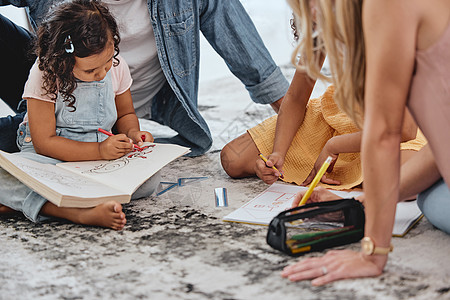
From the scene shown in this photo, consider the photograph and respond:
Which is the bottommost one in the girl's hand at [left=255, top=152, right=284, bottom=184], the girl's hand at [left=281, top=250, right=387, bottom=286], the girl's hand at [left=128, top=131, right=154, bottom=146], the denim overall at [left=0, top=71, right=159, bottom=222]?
the girl's hand at [left=281, top=250, right=387, bottom=286]

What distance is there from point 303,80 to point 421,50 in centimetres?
58

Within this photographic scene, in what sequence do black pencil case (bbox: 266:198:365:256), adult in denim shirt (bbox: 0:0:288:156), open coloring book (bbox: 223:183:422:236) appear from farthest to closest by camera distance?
adult in denim shirt (bbox: 0:0:288:156)
open coloring book (bbox: 223:183:422:236)
black pencil case (bbox: 266:198:365:256)

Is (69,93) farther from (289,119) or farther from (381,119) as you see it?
(381,119)

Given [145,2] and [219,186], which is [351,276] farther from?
[145,2]

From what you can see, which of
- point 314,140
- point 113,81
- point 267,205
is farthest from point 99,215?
point 314,140

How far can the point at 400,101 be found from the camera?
836 millimetres

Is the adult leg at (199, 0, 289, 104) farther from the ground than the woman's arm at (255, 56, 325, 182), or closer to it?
farther from the ground

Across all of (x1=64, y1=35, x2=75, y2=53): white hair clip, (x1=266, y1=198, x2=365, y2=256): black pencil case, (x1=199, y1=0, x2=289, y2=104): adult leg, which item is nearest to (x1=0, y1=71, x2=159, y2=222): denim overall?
(x1=64, y1=35, x2=75, y2=53): white hair clip

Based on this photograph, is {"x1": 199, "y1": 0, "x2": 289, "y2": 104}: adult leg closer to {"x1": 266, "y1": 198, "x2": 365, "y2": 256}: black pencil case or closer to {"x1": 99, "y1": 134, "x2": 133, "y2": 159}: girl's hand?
{"x1": 99, "y1": 134, "x2": 133, "y2": 159}: girl's hand

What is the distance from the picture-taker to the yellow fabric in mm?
1415

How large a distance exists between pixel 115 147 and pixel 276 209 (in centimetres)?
43

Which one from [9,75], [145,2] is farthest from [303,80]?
[9,75]

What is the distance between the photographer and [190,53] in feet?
5.59

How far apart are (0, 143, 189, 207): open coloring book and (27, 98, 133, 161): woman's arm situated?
3 cm
